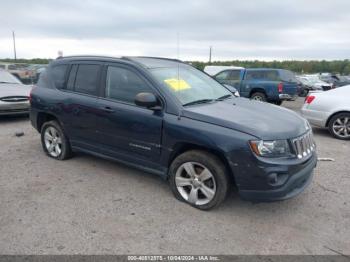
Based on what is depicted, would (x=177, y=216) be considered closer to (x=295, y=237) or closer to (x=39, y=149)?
(x=295, y=237)

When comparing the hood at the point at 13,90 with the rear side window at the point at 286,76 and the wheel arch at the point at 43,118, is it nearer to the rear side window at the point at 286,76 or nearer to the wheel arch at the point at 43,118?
the wheel arch at the point at 43,118

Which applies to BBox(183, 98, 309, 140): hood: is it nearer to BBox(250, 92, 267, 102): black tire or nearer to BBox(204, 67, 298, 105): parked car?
BBox(204, 67, 298, 105): parked car

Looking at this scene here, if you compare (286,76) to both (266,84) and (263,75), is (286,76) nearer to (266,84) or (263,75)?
(263,75)

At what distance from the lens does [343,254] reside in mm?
2932

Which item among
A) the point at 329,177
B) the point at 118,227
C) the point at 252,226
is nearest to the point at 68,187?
the point at 118,227

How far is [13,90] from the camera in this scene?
880cm

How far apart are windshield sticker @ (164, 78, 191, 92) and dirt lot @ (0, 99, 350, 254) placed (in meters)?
1.36

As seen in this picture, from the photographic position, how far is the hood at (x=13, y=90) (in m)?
8.55

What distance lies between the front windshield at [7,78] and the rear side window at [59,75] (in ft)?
17.4

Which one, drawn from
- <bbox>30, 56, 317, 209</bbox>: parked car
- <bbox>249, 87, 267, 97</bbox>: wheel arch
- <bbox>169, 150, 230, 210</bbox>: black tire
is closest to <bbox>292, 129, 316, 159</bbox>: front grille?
<bbox>30, 56, 317, 209</bbox>: parked car

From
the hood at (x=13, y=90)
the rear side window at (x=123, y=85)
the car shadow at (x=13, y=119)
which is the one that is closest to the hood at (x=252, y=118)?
the rear side window at (x=123, y=85)

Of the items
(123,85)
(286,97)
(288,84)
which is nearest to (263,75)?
(288,84)

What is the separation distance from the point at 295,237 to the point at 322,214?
2.25 feet

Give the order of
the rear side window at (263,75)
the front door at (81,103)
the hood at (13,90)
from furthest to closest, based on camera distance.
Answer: the rear side window at (263,75) < the hood at (13,90) < the front door at (81,103)
